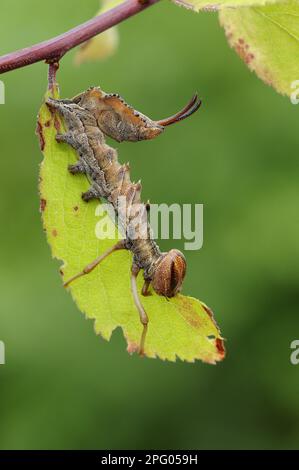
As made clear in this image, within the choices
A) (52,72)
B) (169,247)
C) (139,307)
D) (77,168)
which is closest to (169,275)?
(139,307)

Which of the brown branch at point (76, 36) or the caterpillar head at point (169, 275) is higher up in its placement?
the brown branch at point (76, 36)

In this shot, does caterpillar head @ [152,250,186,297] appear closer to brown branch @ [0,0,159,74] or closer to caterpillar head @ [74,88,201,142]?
caterpillar head @ [74,88,201,142]

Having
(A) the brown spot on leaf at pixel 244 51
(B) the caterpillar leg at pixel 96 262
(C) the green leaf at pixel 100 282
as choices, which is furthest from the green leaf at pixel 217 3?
(B) the caterpillar leg at pixel 96 262

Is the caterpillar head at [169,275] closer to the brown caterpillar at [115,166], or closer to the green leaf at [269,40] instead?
the brown caterpillar at [115,166]

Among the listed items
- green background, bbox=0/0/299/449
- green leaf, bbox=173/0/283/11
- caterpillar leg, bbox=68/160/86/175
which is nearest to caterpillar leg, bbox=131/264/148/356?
caterpillar leg, bbox=68/160/86/175

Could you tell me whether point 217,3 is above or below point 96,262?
above

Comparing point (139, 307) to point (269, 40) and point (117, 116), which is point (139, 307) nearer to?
point (117, 116)
